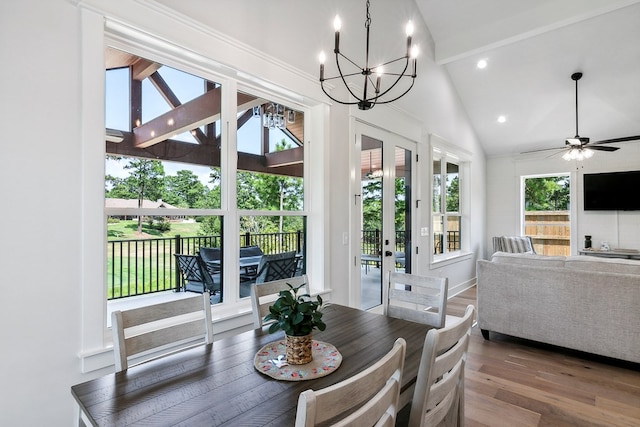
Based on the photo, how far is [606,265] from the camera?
9.75 feet

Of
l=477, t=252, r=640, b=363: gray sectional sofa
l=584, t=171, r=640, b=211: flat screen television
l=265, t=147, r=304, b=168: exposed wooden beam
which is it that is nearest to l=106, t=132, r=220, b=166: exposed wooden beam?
l=265, t=147, r=304, b=168: exposed wooden beam

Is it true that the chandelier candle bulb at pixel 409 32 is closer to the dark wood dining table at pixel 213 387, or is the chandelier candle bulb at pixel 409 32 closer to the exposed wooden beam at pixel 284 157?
the exposed wooden beam at pixel 284 157

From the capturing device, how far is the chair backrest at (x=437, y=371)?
106 centimetres

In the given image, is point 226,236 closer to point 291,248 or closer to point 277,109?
point 291,248

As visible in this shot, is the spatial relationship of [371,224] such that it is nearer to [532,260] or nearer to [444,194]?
[532,260]

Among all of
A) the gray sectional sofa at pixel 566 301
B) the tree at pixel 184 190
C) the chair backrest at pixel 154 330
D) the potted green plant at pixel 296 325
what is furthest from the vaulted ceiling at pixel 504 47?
the gray sectional sofa at pixel 566 301

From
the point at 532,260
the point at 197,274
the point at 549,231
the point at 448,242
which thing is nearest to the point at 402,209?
the point at 532,260

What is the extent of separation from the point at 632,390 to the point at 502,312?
1.11 meters

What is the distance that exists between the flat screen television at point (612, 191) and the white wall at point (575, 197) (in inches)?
3.5

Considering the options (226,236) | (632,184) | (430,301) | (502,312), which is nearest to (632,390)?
(502,312)

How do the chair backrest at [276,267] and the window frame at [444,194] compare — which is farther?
the window frame at [444,194]

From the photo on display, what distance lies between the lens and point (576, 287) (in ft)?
9.97

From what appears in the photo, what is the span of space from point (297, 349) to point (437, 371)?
54 centimetres

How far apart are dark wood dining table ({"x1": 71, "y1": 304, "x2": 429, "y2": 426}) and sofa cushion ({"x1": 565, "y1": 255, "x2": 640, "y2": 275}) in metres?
2.44
